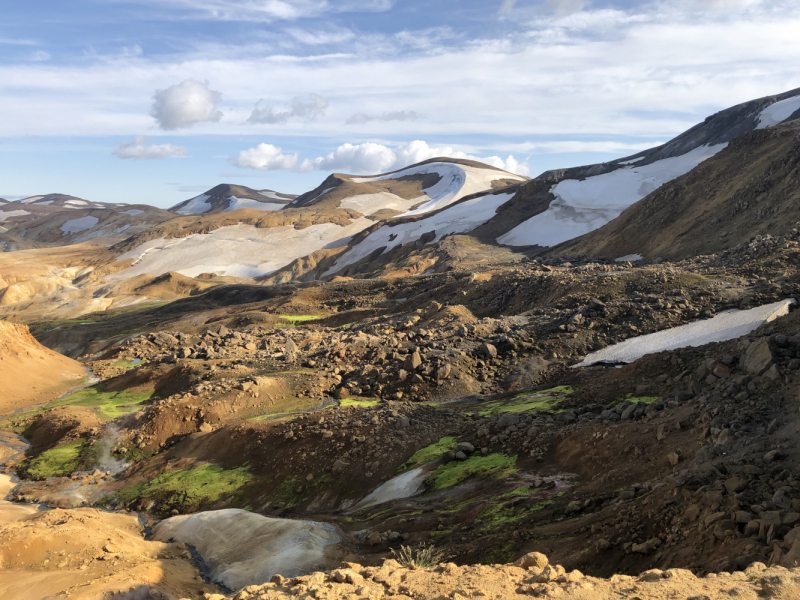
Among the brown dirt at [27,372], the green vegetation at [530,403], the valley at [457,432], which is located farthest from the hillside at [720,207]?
the brown dirt at [27,372]

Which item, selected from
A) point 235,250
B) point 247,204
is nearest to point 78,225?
point 247,204

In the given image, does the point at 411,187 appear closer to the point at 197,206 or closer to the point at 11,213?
the point at 197,206

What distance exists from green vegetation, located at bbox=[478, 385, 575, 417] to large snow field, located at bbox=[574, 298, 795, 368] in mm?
2475

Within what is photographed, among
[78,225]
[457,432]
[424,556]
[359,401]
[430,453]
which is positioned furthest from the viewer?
[78,225]

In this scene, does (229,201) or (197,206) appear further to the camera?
(197,206)

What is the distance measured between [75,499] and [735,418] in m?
16.6

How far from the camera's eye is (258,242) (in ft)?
287

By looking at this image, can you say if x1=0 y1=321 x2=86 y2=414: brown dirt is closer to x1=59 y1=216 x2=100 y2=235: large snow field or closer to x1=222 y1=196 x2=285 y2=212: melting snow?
x1=59 y1=216 x2=100 y2=235: large snow field

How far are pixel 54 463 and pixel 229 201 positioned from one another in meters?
141

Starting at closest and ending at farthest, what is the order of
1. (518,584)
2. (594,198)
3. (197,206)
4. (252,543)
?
(518,584) → (252,543) → (594,198) → (197,206)

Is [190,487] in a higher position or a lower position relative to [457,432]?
lower

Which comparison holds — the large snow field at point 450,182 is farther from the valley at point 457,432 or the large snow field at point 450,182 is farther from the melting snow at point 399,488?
the melting snow at point 399,488

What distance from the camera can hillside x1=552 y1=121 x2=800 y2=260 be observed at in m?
30.0

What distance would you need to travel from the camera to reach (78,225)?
131 m
